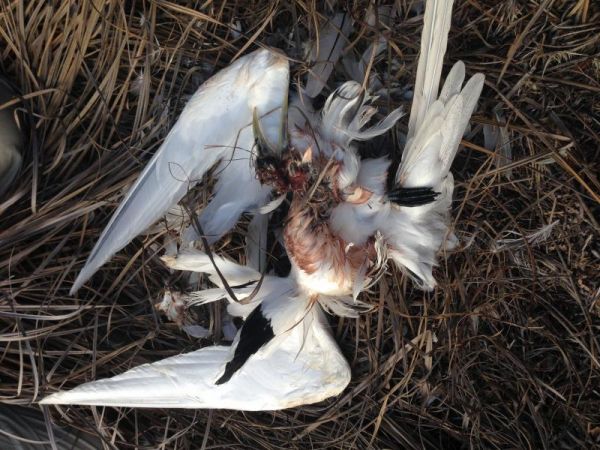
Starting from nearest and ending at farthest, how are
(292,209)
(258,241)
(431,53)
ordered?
(431,53)
(292,209)
(258,241)

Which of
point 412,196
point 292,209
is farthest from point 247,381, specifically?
point 412,196

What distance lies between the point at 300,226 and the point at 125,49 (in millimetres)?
531

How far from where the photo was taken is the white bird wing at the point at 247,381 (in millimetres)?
1029

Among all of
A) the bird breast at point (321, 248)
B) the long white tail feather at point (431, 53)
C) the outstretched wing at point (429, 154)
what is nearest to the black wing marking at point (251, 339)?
the bird breast at point (321, 248)

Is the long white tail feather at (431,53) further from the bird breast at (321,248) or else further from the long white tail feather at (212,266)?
the long white tail feather at (212,266)

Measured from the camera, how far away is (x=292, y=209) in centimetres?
96

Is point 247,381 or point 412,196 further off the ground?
point 412,196

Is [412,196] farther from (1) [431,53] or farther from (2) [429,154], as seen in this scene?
(1) [431,53]

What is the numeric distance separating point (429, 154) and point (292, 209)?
25 cm

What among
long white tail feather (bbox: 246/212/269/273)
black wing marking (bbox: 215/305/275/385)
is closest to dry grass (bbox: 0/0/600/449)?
long white tail feather (bbox: 246/212/269/273)

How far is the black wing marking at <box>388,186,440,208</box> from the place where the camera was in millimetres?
920

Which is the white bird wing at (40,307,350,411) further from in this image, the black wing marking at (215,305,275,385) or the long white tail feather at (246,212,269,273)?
the long white tail feather at (246,212,269,273)

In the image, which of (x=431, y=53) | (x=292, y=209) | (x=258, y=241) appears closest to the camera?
(x=431, y=53)

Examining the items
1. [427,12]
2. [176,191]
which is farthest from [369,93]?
[176,191]
